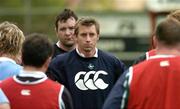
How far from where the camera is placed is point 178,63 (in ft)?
22.1

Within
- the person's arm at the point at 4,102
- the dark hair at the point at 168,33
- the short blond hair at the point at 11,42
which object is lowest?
the person's arm at the point at 4,102

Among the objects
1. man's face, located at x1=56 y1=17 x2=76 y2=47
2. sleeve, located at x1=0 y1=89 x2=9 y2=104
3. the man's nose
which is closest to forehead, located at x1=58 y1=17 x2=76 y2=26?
man's face, located at x1=56 y1=17 x2=76 y2=47

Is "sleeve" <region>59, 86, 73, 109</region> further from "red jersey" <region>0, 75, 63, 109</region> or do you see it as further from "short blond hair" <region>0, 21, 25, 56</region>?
"short blond hair" <region>0, 21, 25, 56</region>

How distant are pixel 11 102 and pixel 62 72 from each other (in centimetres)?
191

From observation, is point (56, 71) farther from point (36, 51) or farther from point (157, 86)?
point (157, 86)

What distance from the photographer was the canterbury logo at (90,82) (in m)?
8.58

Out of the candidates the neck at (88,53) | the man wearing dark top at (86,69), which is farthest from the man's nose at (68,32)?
the neck at (88,53)

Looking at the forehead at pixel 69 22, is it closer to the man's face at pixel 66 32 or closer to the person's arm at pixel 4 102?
the man's face at pixel 66 32

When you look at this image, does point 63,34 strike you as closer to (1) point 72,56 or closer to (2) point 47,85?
(1) point 72,56

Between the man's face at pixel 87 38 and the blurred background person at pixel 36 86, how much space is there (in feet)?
6.16

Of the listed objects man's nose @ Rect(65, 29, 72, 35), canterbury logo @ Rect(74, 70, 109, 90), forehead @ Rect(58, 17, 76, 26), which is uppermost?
forehead @ Rect(58, 17, 76, 26)

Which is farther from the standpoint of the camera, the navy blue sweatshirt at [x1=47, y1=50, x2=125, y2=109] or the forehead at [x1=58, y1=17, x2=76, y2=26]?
the forehead at [x1=58, y1=17, x2=76, y2=26]

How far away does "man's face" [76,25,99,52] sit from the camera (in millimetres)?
8578

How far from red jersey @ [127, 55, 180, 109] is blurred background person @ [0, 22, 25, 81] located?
1244 mm
